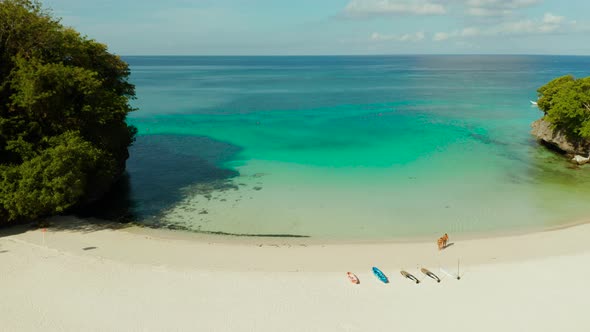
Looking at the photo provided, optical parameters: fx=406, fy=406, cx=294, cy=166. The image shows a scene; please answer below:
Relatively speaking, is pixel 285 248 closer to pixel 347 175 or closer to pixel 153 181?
pixel 347 175

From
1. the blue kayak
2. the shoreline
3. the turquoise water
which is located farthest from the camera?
the turquoise water

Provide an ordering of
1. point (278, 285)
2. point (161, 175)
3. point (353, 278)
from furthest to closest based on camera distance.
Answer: point (161, 175) < point (353, 278) < point (278, 285)

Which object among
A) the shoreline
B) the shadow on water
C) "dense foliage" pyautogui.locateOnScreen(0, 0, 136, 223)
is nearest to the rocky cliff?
the shoreline

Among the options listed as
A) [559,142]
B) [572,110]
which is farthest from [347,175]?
[559,142]

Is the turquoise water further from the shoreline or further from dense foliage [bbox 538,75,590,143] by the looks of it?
dense foliage [bbox 538,75,590,143]

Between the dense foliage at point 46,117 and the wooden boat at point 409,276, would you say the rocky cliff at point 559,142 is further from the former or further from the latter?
the dense foliage at point 46,117

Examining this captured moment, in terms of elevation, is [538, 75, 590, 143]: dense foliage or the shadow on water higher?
[538, 75, 590, 143]: dense foliage

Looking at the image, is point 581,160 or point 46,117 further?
point 581,160

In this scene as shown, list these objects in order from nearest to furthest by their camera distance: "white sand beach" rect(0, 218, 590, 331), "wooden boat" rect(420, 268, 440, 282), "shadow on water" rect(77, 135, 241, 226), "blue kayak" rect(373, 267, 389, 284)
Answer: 1. "white sand beach" rect(0, 218, 590, 331)
2. "blue kayak" rect(373, 267, 389, 284)
3. "wooden boat" rect(420, 268, 440, 282)
4. "shadow on water" rect(77, 135, 241, 226)
